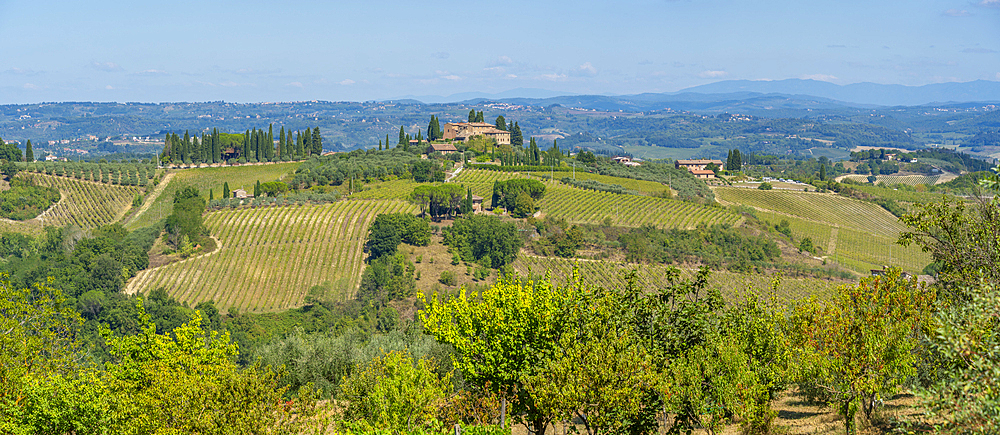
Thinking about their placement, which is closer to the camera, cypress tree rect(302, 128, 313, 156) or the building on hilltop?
cypress tree rect(302, 128, 313, 156)

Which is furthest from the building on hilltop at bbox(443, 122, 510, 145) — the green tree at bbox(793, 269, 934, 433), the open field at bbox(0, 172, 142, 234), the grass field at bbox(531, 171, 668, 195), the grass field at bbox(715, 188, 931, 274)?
the green tree at bbox(793, 269, 934, 433)

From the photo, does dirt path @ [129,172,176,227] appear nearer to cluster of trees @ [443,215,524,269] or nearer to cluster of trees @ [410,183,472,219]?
cluster of trees @ [410,183,472,219]

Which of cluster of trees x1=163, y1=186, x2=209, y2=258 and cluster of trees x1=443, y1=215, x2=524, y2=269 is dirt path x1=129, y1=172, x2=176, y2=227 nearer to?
cluster of trees x1=163, y1=186, x2=209, y2=258

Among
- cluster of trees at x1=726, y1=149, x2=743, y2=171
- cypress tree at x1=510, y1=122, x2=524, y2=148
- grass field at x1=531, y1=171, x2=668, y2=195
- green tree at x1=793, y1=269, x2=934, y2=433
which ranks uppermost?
cypress tree at x1=510, y1=122, x2=524, y2=148

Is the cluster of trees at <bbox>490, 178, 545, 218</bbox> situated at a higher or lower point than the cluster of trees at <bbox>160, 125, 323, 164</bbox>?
lower

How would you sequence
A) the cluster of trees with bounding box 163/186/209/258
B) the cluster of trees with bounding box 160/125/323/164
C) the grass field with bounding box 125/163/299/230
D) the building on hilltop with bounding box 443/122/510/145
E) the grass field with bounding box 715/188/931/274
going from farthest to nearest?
the building on hilltop with bounding box 443/122/510/145, the cluster of trees with bounding box 160/125/323/164, the grass field with bounding box 125/163/299/230, the grass field with bounding box 715/188/931/274, the cluster of trees with bounding box 163/186/209/258

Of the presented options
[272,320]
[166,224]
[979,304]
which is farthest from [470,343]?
[166,224]

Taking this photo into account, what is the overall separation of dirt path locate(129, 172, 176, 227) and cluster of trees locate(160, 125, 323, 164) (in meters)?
8.87

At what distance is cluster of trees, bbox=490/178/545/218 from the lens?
312 ft

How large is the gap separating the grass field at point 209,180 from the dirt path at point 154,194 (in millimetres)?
428

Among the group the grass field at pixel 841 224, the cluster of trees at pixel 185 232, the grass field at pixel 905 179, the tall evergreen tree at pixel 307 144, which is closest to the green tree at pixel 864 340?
the grass field at pixel 841 224

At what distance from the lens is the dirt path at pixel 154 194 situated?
324 ft

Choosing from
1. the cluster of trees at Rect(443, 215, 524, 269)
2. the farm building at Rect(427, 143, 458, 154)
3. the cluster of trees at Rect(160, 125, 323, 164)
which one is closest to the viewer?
the cluster of trees at Rect(443, 215, 524, 269)

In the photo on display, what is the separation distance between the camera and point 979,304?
10227mm
